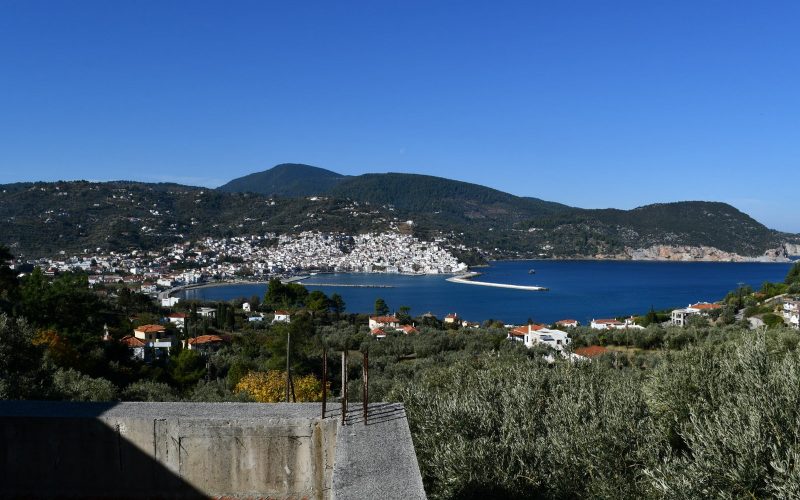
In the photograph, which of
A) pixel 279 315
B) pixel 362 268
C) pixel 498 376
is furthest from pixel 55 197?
pixel 498 376

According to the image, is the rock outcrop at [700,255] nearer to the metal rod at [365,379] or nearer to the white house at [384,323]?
the white house at [384,323]

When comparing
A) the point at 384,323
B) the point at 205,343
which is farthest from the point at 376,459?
the point at 384,323

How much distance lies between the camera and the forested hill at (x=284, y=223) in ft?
346

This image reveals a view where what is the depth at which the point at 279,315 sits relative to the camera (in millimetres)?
43594

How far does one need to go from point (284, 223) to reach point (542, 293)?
79.0 metres

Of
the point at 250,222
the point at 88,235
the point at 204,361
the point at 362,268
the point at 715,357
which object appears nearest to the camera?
the point at 715,357

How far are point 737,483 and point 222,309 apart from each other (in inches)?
1543

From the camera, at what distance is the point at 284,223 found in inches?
5610

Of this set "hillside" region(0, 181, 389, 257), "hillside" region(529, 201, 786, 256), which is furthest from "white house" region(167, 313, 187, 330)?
"hillside" region(529, 201, 786, 256)

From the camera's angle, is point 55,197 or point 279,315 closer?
point 279,315

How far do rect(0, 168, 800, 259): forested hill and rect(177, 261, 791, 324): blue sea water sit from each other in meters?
32.9

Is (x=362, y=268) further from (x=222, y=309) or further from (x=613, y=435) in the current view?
(x=613, y=435)

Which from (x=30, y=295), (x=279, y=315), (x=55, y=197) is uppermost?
(x=55, y=197)

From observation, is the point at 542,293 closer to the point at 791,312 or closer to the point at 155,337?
the point at 791,312
